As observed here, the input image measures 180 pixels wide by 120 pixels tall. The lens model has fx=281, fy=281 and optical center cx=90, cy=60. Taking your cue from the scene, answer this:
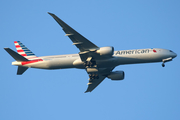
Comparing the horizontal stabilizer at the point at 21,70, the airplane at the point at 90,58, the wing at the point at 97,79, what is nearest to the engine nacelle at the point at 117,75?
the wing at the point at 97,79

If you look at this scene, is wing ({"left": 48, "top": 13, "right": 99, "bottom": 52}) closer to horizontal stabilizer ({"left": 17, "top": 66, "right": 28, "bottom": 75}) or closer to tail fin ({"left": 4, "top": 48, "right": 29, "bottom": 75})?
tail fin ({"left": 4, "top": 48, "right": 29, "bottom": 75})

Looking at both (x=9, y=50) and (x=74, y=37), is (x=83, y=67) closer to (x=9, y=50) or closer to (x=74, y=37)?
(x=74, y=37)

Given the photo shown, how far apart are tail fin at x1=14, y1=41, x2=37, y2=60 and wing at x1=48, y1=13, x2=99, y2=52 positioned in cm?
1243

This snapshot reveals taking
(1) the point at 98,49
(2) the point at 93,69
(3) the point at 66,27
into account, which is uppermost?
(3) the point at 66,27

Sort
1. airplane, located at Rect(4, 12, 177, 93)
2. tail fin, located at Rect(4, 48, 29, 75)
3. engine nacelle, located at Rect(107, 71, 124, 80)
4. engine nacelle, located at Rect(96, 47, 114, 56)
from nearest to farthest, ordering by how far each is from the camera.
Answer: engine nacelle, located at Rect(96, 47, 114, 56), airplane, located at Rect(4, 12, 177, 93), tail fin, located at Rect(4, 48, 29, 75), engine nacelle, located at Rect(107, 71, 124, 80)

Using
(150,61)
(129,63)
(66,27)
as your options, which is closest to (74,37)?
(66,27)

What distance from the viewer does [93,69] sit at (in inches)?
2192

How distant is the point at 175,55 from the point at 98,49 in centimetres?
1603

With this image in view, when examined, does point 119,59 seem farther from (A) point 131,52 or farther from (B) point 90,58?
(B) point 90,58

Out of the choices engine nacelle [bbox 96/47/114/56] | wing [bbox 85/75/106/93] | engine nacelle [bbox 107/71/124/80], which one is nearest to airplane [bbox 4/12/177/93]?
engine nacelle [bbox 96/47/114/56]

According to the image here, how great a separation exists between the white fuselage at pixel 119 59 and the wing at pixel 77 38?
11.8 ft

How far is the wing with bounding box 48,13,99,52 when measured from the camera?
48416 mm

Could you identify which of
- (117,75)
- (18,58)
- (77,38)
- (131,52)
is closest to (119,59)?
(131,52)

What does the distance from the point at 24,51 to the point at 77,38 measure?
54.0 feet
